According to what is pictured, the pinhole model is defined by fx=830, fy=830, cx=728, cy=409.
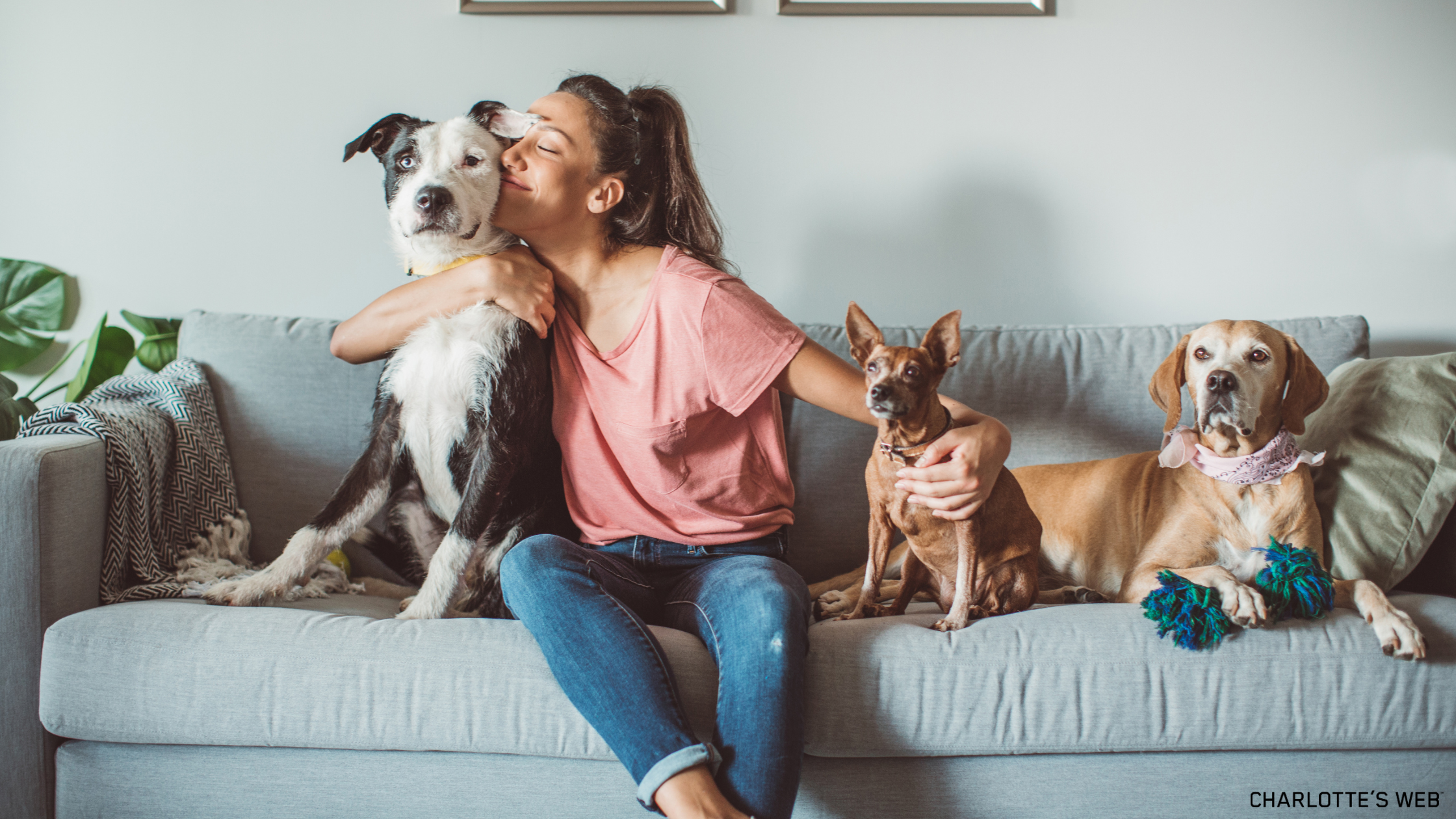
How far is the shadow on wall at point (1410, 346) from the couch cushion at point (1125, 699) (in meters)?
1.27

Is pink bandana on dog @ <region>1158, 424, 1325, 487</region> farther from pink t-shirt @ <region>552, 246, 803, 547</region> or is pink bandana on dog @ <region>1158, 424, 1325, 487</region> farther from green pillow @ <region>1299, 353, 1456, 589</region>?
pink t-shirt @ <region>552, 246, 803, 547</region>

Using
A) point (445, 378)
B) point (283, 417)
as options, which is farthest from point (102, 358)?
point (445, 378)

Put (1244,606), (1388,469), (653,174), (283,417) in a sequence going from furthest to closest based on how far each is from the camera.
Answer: (283,417) < (653,174) < (1388,469) < (1244,606)

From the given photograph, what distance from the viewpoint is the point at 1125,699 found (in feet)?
3.93

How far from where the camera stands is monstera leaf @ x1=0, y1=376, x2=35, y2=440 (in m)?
1.84

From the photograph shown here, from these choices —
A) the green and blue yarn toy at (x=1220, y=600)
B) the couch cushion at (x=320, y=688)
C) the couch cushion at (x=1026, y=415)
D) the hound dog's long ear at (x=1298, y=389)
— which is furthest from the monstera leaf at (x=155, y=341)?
the hound dog's long ear at (x=1298, y=389)

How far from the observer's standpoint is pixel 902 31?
2.15m

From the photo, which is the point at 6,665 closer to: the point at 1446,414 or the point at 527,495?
the point at 527,495

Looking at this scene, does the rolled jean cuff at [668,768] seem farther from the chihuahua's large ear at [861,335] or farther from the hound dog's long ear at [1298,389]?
the hound dog's long ear at [1298,389]

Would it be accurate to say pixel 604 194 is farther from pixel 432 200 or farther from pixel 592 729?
pixel 592 729

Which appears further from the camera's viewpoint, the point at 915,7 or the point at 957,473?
the point at 915,7

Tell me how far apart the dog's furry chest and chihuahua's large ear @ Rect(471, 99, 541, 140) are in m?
0.33

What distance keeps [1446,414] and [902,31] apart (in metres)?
1.45

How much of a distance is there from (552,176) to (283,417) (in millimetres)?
899
